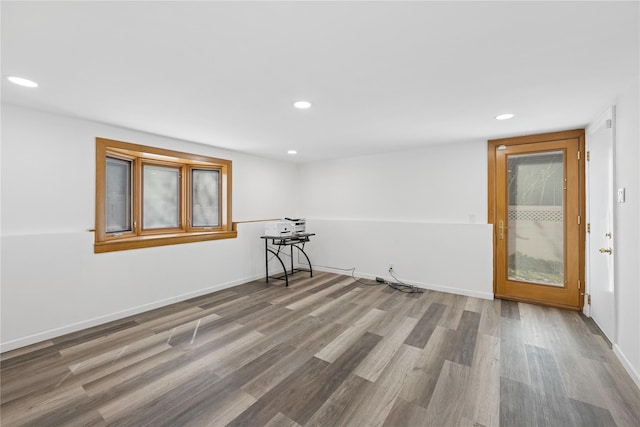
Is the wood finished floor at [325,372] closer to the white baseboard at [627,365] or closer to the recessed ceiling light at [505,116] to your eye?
the white baseboard at [627,365]

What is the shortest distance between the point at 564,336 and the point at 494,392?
1443 millimetres

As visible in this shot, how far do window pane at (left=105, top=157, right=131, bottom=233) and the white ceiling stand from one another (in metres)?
0.69

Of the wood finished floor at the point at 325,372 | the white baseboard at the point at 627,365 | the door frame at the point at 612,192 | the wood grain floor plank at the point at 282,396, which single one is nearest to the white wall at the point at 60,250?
the wood finished floor at the point at 325,372


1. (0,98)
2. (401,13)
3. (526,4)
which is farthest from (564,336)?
(0,98)

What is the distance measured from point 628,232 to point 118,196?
16.9 feet

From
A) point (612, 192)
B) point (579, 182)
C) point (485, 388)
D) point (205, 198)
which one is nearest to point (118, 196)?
point (205, 198)

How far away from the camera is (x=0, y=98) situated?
2301mm

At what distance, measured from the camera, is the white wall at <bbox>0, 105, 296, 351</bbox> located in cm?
242

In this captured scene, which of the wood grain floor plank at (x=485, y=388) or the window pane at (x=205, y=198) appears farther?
the window pane at (x=205, y=198)

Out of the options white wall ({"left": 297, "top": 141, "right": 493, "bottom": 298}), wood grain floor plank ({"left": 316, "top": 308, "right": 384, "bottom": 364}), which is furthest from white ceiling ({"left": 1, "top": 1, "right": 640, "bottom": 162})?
wood grain floor plank ({"left": 316, "top": 308, "right": 384, "bottom": 364})

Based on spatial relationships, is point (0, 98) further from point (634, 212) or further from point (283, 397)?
point (634, 212)

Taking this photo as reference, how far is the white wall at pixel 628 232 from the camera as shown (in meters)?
1.94

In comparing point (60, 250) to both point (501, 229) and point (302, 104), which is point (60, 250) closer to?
point (302, 104)

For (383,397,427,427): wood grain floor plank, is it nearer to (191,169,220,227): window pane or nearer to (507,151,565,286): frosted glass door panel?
(507,151,565,286): frosted glass door panel
